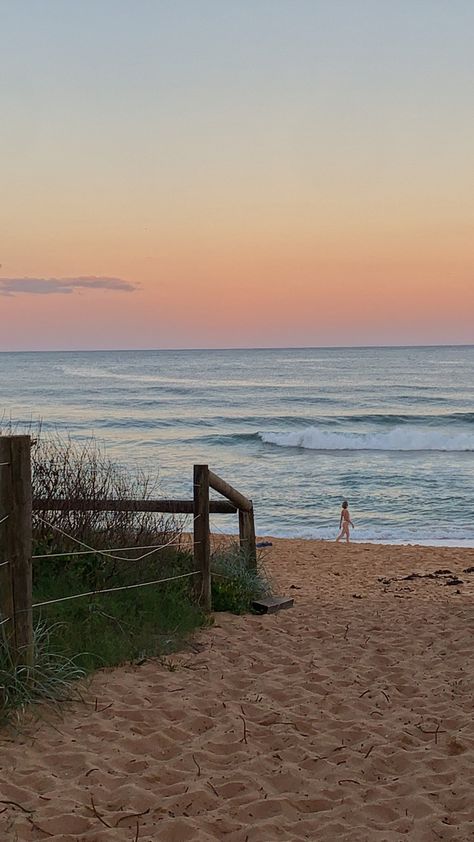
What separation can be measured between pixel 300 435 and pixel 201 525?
31106mm

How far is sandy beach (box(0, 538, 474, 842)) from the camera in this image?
3369 millimetres

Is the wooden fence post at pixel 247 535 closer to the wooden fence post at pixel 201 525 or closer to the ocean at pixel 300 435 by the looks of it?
the wooden fence post at pixel 201 525

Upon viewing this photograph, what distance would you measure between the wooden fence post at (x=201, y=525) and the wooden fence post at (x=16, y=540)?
2631 millimetres

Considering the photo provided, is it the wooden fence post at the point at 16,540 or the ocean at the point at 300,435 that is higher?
the wooden fence post at the point at 16,540

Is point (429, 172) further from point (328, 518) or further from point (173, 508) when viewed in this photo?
point (173, 508)

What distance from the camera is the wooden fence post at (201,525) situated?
22.9 ft

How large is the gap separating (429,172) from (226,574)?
17039mm

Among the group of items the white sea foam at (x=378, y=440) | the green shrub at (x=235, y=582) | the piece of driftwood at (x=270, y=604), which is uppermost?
the green shrub at (x=235, y=582)

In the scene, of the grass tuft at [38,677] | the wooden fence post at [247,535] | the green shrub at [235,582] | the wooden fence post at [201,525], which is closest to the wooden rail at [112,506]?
the wooden fence post at [201,525]

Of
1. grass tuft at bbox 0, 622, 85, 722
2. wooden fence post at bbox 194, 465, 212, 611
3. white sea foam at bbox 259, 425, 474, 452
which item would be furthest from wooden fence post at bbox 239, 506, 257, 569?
white sea foam at bbox 259, 425, 474, 452

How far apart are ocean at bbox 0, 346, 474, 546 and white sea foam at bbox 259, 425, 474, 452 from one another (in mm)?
65

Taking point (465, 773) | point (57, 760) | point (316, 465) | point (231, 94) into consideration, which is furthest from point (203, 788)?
point (316, 465)

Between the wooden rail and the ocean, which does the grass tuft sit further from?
the ocean

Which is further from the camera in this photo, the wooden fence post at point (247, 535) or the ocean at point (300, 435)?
the ocean at point (300, 435)
